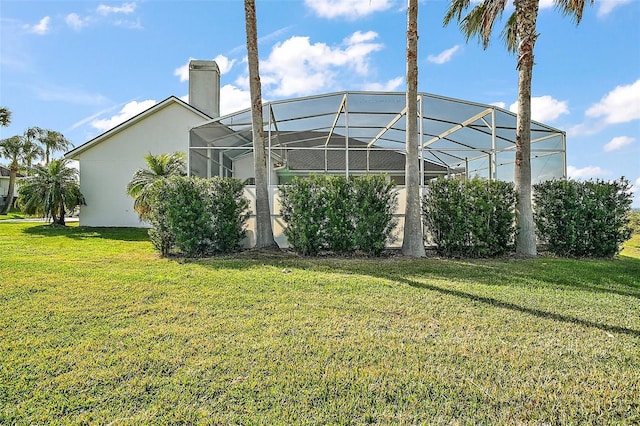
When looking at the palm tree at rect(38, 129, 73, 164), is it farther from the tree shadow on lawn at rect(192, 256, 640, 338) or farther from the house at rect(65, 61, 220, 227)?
the tree shadow on lawn at rect(192, 256, 640, 338)

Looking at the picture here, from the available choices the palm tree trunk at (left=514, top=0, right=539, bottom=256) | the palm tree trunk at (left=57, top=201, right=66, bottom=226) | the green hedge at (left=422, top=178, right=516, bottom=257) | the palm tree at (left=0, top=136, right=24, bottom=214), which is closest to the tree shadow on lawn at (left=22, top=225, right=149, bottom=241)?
the palm tree trunk at (left=57, top=201, right=66, bottom=226)

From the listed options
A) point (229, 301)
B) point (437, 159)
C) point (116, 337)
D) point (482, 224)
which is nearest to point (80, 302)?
point (116, 337)

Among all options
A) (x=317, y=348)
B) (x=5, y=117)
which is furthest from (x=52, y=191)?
(x=5, y=117)

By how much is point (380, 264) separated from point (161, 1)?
9.30 m

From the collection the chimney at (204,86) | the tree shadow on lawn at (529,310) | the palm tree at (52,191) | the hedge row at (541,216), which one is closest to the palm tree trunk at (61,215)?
the palm tree at (52,191)

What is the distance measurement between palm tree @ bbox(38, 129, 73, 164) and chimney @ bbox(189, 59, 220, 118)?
27256mm

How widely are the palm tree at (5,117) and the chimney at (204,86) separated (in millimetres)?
25736

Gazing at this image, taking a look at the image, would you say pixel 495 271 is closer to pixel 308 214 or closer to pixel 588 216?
pixel 588 216

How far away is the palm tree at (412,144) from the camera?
8789 mm

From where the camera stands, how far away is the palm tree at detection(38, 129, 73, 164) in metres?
36.2

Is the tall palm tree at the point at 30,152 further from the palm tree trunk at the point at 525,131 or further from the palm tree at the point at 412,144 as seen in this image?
the palm tree trunk at the point at 525,131

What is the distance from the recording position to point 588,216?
9.07m

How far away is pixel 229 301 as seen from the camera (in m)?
5.09

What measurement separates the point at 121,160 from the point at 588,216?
18519 millimetres
